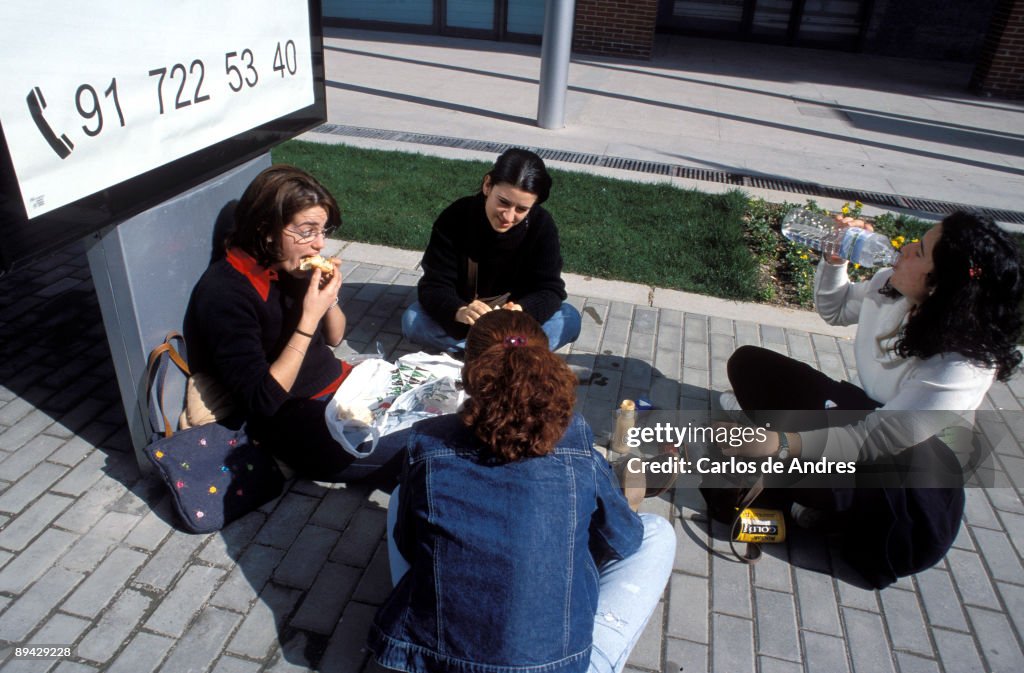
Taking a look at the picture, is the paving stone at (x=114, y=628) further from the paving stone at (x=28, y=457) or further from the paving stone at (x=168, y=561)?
the paving stone at (x=28, y=457)

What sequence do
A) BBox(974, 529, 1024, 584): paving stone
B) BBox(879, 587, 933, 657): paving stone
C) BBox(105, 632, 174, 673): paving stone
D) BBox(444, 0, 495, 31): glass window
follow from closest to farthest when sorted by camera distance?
BBox(105, 632, 174, 673): paving stone → BBox(879, 587, 933, 657): paving stone → BBox(974, 529, 1024, 584): paving stone → BBox(444, 0, 495, 31): glass window

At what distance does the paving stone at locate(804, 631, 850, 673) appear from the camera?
8.36 feet

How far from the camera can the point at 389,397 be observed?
309cm

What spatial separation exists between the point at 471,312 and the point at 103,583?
72.0 inches

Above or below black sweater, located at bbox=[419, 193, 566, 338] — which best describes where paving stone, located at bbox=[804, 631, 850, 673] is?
below

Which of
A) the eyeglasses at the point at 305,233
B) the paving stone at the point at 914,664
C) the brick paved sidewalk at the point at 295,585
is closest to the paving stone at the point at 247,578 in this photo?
the brick paved sidewalk at the point at 295,585

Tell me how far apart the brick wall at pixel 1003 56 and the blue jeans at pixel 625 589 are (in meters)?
12.2

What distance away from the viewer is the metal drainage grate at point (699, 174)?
6.81m

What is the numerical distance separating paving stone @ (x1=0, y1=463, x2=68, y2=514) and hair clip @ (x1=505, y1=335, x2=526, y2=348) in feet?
7.23

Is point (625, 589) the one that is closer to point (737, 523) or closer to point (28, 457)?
point (737, 523)

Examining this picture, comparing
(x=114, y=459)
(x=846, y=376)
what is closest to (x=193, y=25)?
(x=114, y=459)

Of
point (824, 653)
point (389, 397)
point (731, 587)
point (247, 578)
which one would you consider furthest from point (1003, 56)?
point (247, 578)

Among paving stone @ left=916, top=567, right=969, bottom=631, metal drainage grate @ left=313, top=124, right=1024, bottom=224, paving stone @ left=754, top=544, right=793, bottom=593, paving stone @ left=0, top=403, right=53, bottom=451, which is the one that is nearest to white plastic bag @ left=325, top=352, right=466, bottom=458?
paving stone @ left=754, top=544, right=793, bottom=593

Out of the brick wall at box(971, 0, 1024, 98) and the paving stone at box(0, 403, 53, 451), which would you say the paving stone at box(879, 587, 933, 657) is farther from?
the brick wall at box(971, 0, 1024, 98)
